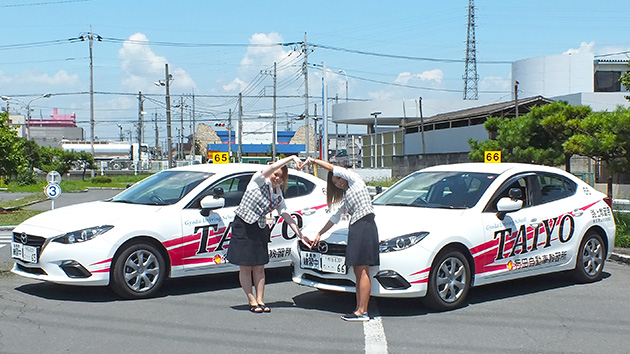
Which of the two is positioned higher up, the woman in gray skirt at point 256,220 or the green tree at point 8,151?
the green tree at point 8,151

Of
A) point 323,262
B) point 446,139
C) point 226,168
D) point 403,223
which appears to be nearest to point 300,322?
point 323,262

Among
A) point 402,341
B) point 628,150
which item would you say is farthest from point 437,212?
point 628,150

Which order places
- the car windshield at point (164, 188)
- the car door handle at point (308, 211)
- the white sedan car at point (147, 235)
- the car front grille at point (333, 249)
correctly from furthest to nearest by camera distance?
the car door handle at point (308, 211) < the car windshield at point (164, 188) < the white sedan car at point (147, 235) < the car front grille at point (333, 249)

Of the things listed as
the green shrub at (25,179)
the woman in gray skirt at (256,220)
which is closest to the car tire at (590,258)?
the woman in gray skirt at (256,220)

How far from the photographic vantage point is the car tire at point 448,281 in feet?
22.9

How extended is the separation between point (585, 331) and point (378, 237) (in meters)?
2.16

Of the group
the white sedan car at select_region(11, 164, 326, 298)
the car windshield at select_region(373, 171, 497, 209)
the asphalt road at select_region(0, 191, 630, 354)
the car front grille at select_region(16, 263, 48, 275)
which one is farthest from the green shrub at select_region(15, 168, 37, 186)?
the car windshield at select_region(373, 171, 497, 209)

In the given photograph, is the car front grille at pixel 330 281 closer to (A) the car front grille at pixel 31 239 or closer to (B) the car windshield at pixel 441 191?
(B) the car windshield at pixel 441 191

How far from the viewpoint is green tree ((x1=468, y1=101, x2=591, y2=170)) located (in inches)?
653

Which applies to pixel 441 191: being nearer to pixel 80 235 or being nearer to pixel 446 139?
pixel 80 235

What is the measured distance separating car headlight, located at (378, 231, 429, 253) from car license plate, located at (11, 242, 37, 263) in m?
3.85

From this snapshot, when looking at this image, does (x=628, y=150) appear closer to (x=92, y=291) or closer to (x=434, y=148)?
(x=92, y=291)

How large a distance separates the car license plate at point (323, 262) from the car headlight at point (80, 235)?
7.31 ft

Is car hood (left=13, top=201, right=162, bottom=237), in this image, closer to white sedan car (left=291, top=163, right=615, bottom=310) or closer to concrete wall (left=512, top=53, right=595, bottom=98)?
white sedan car (left=291, top=163, right=615, bottom=310)
